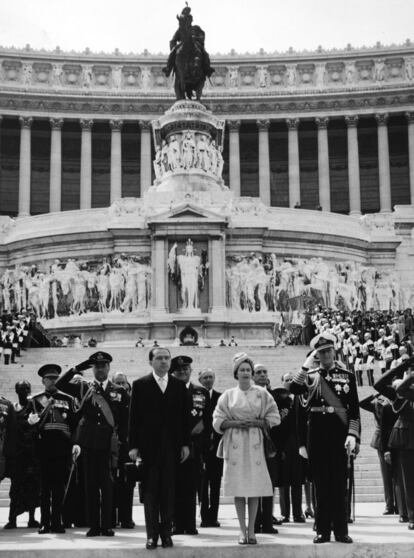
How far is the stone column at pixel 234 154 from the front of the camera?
7700cm

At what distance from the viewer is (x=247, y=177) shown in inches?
3130

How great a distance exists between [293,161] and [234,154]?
509 centimetres

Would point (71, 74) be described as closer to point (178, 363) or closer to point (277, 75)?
point (277, 75)

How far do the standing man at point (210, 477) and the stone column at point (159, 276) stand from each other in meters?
26.3

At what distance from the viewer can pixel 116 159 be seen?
7756 cm

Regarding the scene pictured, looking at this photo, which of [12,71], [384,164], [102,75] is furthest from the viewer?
[102,75]

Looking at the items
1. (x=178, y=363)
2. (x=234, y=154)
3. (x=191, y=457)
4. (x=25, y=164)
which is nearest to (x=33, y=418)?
(x=178, y=363)

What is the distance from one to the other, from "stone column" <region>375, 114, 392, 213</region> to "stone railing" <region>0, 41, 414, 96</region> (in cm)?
310

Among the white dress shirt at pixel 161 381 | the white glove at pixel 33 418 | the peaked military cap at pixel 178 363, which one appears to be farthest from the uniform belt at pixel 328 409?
the white glove at pixel 33 418

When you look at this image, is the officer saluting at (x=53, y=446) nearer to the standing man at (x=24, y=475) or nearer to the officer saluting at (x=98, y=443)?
the officer saluting at (x=98, y=443)

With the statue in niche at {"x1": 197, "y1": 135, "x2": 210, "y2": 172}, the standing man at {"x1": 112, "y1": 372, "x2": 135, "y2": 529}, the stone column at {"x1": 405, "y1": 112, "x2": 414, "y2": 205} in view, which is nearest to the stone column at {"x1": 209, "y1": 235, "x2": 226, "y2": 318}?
the statue in niche at {"x1": 197, "y1": 135, "x2": 210, "y2": 172}

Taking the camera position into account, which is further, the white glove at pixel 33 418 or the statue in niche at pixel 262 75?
the statue in niche at pixel 262 75

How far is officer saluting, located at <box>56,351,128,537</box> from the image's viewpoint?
478 inches

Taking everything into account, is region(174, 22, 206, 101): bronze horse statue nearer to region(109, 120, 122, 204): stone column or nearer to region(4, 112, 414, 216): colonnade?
region(4, 112, 414, 216): colonnade
